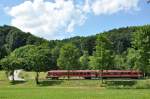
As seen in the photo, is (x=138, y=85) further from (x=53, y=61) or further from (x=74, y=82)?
(x=53, y=61)

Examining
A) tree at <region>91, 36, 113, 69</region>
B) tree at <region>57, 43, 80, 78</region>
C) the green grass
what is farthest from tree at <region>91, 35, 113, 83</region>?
the green grass

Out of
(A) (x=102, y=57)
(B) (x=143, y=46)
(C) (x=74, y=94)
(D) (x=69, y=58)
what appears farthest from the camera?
(D) (x=69, y=58)

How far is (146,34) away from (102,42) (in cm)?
1098

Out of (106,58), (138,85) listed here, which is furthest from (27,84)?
(138,85)

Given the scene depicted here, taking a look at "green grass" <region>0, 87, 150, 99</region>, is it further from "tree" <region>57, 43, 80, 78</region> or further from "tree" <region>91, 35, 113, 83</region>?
"tree" <region>57, 43, 80, 78</region>

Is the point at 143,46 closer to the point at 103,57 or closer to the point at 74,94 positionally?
the point at 103,57

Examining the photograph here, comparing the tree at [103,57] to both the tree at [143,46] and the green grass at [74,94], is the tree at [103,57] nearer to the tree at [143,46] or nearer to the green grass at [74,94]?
the tree at [143,46]

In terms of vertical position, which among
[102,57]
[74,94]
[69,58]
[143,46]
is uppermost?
[143,46]

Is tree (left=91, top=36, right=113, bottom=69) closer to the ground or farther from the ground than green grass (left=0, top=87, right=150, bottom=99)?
farther from the ground

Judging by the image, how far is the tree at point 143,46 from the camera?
84500 millimetres

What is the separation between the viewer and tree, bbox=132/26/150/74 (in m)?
84.5

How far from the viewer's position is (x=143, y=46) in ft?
283

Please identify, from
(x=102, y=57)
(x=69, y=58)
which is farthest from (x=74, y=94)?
(x=69, y=58)

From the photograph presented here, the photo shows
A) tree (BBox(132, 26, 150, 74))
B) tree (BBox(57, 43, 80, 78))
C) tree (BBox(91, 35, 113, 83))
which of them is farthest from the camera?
tree (BBox(57, 43, 80, 78))
